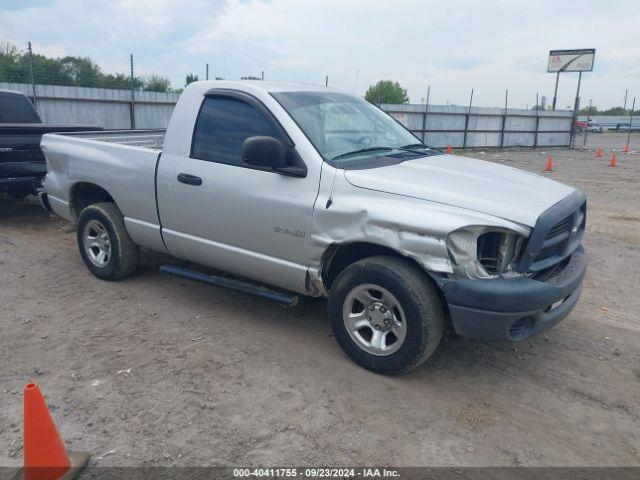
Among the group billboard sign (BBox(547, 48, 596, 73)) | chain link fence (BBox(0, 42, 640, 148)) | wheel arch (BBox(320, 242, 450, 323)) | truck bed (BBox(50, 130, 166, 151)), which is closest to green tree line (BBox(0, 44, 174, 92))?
chain link fence (BBox(0, 42, 640, 148))

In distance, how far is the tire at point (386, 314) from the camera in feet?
11.8

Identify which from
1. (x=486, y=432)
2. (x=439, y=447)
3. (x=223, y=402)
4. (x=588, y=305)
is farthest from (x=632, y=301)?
(x=223, y=402)

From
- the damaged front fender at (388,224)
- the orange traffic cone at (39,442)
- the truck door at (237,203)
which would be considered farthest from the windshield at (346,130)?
the orange traffic cone at (39,442)

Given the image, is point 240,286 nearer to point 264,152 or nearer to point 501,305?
point 264,152

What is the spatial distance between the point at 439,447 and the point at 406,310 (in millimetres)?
860

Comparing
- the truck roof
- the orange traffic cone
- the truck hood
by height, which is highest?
the truck roof

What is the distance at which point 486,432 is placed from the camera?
3.31 meters

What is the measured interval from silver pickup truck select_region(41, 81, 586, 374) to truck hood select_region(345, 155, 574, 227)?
13mm

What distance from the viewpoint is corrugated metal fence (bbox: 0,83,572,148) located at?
1452 cm

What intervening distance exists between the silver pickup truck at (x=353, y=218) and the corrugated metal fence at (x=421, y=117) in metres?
10.5

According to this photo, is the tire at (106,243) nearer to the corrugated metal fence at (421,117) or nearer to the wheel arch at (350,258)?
the wheel arch at (350,258)

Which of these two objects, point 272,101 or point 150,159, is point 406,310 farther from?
point 150,159

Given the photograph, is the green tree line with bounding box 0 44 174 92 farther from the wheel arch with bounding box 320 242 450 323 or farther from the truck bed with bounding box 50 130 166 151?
the wheel arch with bounding box 320 242 450 323

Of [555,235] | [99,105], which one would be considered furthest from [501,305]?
[99,105]
